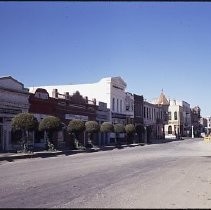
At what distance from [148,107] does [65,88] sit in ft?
87.0

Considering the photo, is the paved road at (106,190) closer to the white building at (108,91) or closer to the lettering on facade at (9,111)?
the lettering on facade at (9,111)

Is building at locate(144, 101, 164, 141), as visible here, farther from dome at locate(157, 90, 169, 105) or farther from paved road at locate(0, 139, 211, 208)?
paved road at locate(0, 139, 211, 208)

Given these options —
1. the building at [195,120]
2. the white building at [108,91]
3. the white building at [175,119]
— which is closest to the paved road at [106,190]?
the white building at [108,91]

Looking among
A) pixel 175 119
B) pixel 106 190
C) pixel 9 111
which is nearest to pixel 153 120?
pixel 175 119

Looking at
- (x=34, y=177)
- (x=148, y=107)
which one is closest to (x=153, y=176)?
(x=34, y=177)

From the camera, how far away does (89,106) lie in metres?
56.5

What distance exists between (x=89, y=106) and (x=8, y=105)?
19.8 metres

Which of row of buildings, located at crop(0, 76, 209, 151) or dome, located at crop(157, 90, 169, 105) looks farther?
dome, located at crop(157, 90, 169, 105)

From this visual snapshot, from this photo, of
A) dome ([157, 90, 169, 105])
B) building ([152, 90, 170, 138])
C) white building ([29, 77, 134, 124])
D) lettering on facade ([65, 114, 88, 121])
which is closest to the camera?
lettering on facade ([65, 114, 88, 121])

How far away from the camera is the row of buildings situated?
37938mm

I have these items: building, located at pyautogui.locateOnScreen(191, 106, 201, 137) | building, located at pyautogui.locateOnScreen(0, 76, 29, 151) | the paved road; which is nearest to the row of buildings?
building, located at pyautogui.locateOnScreen(0, 76, 29, 151)

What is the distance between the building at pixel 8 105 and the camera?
1455 inches

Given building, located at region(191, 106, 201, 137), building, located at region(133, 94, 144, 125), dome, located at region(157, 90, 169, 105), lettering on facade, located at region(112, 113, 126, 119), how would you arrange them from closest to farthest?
lettering on facade, located at region(112, 113, 126, 119)
building, located at region(133, 94, 144, 125)
dome, located at region(157, 90, 169, 105)
building, located at region(191, 106, 201, 137)

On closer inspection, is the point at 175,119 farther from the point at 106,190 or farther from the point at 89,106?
the point at 106,190
